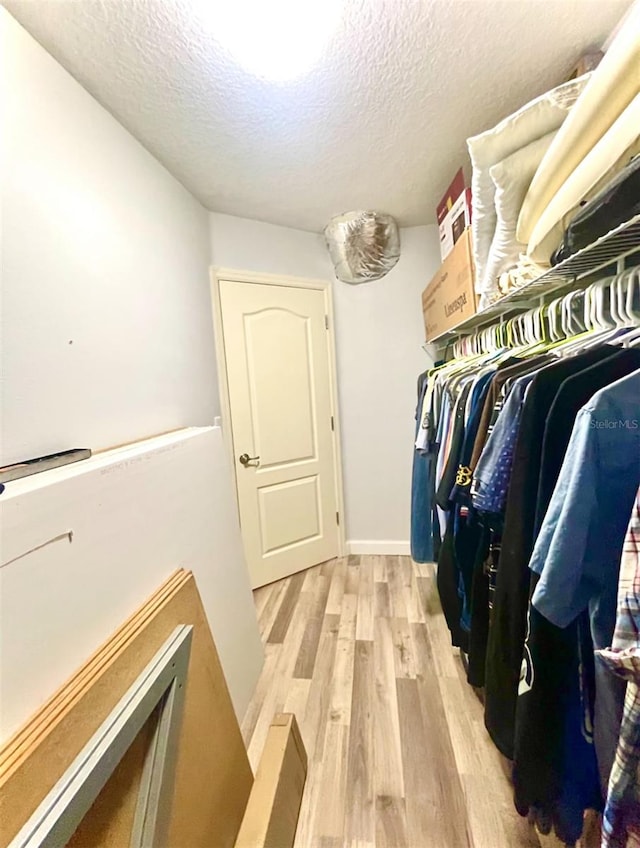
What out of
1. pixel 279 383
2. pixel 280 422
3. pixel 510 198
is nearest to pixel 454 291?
pixel 510 198

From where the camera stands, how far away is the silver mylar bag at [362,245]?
8.25 ft

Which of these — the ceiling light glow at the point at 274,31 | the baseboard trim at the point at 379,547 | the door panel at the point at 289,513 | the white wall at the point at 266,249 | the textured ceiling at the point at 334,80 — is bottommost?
the baseboard trim at the point at 379,547

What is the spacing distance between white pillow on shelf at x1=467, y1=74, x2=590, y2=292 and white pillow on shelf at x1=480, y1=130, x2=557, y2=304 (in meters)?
0.03

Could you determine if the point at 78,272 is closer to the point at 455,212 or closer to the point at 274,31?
the point at 274,31

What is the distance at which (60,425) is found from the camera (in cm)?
117

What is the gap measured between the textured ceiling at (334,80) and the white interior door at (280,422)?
2.68 ft

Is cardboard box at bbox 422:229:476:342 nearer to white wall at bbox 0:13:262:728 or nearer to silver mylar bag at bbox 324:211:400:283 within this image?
silver mylar bag at bbox 324:211:400:283

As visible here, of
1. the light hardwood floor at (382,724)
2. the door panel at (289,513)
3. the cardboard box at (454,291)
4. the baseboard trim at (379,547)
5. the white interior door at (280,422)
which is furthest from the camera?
the baseboard trim at (379,547)

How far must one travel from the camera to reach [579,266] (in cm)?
98

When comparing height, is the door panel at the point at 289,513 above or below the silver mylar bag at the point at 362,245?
below

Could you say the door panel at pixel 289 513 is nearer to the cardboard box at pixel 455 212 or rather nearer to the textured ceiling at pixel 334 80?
the cardboard box at pixel 455 212

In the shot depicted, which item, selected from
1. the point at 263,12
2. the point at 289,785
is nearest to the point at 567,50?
the point at 263,12

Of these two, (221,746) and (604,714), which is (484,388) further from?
(221,746)

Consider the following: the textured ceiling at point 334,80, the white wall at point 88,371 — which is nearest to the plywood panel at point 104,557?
the white wall at point 88,371
